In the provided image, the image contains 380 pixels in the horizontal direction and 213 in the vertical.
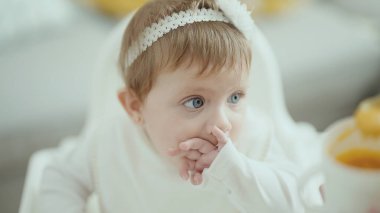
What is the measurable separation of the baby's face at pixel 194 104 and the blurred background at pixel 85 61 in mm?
692

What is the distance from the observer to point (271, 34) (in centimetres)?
180

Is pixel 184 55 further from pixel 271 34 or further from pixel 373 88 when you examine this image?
pixel 373 88

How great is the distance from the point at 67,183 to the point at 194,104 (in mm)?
287

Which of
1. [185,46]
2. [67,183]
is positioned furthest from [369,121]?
[67,183]

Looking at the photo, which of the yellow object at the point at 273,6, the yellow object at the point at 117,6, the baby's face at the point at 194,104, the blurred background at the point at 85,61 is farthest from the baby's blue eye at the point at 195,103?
the yellow object at the point at 273,6

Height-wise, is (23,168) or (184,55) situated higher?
(23,168)

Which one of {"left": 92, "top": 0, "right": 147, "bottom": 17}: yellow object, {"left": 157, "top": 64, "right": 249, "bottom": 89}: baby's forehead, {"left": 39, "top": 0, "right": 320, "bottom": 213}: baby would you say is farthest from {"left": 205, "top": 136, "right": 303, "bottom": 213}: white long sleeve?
{"left": 92, "top": 0, "right": 147, "bottom": 17}: yellow object

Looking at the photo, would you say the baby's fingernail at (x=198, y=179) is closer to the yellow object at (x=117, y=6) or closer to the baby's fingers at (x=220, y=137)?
the baby's fingers at (x=220, y=137)

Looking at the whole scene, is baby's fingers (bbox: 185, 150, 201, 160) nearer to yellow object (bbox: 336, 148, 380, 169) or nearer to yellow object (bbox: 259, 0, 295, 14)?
yellow object (bbox: 336, 148, 380, 169)

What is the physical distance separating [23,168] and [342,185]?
115cm

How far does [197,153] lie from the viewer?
81cm

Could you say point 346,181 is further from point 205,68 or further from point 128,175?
point 128,175

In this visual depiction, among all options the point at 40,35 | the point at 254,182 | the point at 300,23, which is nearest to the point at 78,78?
the point at 40,35

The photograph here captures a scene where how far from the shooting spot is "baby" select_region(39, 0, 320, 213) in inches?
29.8
